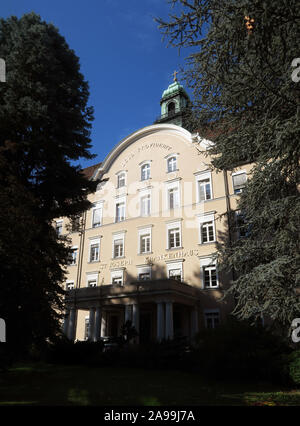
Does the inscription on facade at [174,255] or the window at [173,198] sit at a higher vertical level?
the window at [173,198]

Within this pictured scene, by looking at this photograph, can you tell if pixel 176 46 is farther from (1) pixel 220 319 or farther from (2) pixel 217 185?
(1) pixel 220 319

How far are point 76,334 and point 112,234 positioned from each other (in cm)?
889

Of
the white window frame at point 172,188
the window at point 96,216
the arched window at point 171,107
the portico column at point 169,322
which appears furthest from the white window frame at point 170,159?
the portico column at point 169,322

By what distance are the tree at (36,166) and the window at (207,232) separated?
11.1 metres

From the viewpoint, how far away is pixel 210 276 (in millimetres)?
22375

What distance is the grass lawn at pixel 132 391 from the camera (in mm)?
8211

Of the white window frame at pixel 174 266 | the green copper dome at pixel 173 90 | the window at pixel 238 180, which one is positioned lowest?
the white window frame at pixel 174 266

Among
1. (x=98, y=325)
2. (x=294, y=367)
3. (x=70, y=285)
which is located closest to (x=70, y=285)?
(x=70, y=285)

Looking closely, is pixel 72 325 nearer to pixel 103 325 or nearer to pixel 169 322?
pixel 103 325

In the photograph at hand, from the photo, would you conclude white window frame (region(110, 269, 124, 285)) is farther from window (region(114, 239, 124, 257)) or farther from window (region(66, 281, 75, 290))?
window (region(66, 281, 75, 290))

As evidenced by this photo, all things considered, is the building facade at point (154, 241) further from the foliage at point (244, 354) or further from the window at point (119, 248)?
the foliage at point (244, 354)

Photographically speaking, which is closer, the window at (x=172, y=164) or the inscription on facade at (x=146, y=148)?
the window at (x=172, y=164)
